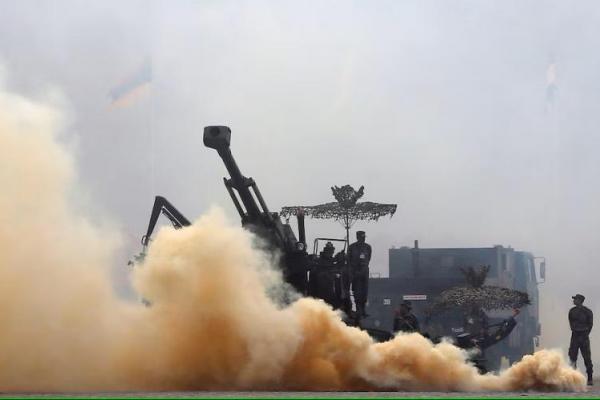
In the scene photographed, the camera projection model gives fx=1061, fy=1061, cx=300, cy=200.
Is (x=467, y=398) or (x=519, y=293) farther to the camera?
(x=519, y=293)

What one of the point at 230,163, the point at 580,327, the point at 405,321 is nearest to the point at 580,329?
the point at 580,327

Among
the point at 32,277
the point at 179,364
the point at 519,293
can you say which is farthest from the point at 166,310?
the point at 519,293

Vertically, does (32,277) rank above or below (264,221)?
below

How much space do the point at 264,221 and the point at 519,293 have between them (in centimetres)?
2154

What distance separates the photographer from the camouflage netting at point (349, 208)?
4772 cm

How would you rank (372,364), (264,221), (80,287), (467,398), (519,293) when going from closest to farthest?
1. (467,398)
2. (372,364)
3. (80,287)
4. (264,221)
5. (519,293)

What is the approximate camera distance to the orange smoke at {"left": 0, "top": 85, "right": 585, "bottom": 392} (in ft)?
67.2

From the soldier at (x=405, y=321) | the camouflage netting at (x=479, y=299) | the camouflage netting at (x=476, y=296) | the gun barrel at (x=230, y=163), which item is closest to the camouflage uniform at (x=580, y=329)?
the soldier at (x=405, y=321)

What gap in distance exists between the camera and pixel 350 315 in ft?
83.4

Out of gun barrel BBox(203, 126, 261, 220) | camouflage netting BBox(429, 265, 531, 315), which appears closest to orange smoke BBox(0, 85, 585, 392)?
gun barrel BBox(203, 126, 261, 220)

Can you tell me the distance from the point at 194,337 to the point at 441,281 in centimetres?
2774

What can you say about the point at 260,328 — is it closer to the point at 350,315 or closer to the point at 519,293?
the point at 350,315

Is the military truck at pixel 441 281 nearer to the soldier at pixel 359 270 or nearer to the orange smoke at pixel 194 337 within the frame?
the soldier at pixel 359 270

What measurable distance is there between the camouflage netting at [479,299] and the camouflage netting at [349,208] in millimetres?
4651
